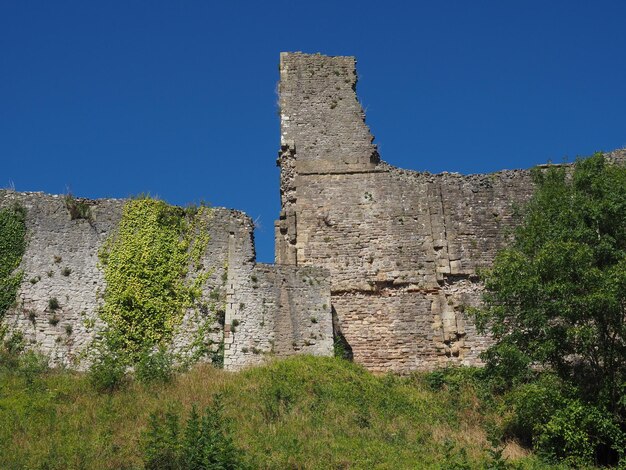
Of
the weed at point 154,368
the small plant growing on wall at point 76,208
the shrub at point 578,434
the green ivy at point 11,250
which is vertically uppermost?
the small plant growing on wall at point 76,208

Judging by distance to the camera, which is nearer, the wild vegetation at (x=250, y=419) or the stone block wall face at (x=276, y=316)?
the wild vegetation at (x=250, y=419)

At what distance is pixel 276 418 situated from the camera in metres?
15.4

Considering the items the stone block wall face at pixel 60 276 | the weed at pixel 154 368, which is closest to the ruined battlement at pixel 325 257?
the stone block wall face at pixel 60 276

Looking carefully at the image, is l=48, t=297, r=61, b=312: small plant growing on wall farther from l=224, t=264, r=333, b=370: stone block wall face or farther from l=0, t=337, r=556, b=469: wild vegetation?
l=224, t=264, r=333, b=370: stone block wall face

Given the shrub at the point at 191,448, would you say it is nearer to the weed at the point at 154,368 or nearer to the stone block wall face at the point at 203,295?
the weed at the point at 154,368

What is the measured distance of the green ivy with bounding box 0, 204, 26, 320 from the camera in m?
18.1

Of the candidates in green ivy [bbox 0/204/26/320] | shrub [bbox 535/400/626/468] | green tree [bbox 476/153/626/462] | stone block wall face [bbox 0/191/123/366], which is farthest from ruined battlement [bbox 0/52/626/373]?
shrub [bbox 535/400/626/468]

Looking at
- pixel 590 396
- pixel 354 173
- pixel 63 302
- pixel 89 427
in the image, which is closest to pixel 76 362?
pixel 63 302

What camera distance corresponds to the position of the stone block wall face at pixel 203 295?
18078 mm

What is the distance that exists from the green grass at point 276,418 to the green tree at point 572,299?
1940 millimetres

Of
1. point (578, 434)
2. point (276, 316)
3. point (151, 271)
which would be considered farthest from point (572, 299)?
point (151, 271)

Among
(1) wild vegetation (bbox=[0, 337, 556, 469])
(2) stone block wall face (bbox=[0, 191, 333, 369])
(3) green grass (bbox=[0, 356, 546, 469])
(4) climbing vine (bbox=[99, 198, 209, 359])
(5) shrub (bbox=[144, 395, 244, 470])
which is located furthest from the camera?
(4) climbing vine (bbox=[99, 198, 209, 359])

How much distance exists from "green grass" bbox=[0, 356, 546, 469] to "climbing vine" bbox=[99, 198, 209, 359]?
1514 millimetres

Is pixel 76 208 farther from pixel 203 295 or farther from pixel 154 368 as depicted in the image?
pixel 154 368
